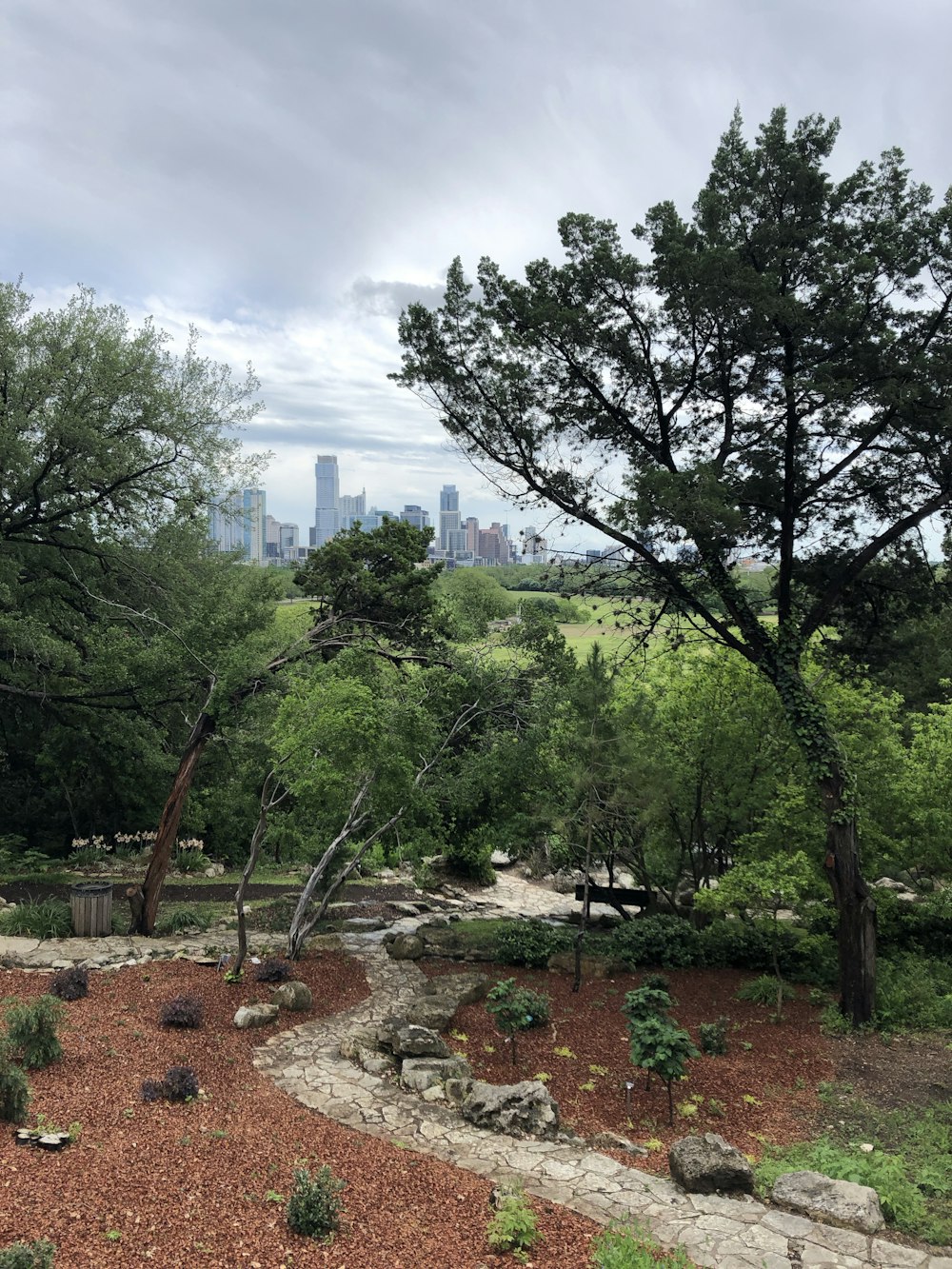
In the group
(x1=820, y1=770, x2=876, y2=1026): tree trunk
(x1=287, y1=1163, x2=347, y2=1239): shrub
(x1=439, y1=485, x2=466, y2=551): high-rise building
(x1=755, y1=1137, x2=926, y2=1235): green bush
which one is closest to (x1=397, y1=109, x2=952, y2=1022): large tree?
(x1=820, y1=770, x2=876, y2=1026): tree trunk

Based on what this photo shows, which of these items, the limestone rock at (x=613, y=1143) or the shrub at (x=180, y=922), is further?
the shrub at (x=180, y=922)

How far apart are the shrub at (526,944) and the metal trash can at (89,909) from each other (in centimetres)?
612

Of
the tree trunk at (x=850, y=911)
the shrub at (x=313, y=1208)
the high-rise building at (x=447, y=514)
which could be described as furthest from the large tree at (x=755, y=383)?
the high-rise building at (x=447, y=514)

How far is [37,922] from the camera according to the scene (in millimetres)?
12086

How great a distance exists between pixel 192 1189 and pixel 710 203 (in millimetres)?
11741

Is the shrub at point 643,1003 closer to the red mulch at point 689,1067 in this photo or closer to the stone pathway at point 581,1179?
the red mulch at point 689,1067

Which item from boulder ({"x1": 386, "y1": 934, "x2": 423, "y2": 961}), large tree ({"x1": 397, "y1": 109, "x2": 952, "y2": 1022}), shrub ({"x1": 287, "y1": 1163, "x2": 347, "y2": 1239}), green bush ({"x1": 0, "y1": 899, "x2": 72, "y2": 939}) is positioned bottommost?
boulder ({"x1": 386, "y1": 934, "x2": 423, "y2": 961})

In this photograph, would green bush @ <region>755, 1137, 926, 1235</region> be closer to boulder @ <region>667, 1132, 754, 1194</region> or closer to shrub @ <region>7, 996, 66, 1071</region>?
boulder @ <region>667, 1132, 754, 1194</region>

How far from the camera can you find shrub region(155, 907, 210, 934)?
1285 cm

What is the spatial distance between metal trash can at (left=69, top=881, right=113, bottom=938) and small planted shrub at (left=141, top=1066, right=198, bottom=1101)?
5.90m

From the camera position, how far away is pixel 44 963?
10586 millimetres

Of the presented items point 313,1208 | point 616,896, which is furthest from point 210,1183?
point 616,896

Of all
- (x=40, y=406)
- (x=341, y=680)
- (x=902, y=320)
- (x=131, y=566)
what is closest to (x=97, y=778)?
(x=131, y=566)

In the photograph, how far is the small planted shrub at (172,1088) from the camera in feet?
Answer: 22.3
